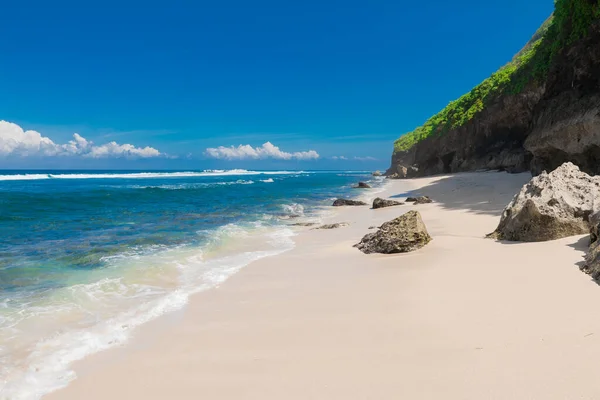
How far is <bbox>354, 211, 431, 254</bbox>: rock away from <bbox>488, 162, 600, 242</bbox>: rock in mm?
1635

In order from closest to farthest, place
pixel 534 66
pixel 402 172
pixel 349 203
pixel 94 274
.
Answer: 1. pixel 94 274
2. pixel 349 203
3. pixel 534 66
4. pixel 402 172

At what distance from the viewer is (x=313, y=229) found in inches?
488

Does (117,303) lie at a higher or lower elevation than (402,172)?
lower

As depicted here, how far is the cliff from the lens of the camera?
14086 millimetres

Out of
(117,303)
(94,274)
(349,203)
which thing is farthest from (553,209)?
(349,203)

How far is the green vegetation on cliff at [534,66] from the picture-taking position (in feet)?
47.0

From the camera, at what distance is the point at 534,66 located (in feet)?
68.5

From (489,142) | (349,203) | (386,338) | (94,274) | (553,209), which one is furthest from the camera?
(489,142)

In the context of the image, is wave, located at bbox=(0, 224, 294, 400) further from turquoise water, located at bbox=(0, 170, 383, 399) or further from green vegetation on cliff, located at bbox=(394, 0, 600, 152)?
green vegetation on cliff, located at bbox=(394, 0, 600, 152)

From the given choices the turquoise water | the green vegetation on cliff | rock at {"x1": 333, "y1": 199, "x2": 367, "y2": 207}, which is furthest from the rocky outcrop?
the turquoise water

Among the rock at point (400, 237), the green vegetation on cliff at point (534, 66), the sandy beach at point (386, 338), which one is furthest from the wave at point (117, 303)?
the green vegetation on cliff at point (534, 66)

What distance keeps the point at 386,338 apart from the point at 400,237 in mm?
4315

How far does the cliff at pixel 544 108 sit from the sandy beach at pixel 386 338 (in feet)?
36.4

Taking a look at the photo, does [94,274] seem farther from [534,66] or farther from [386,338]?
[534,66]
